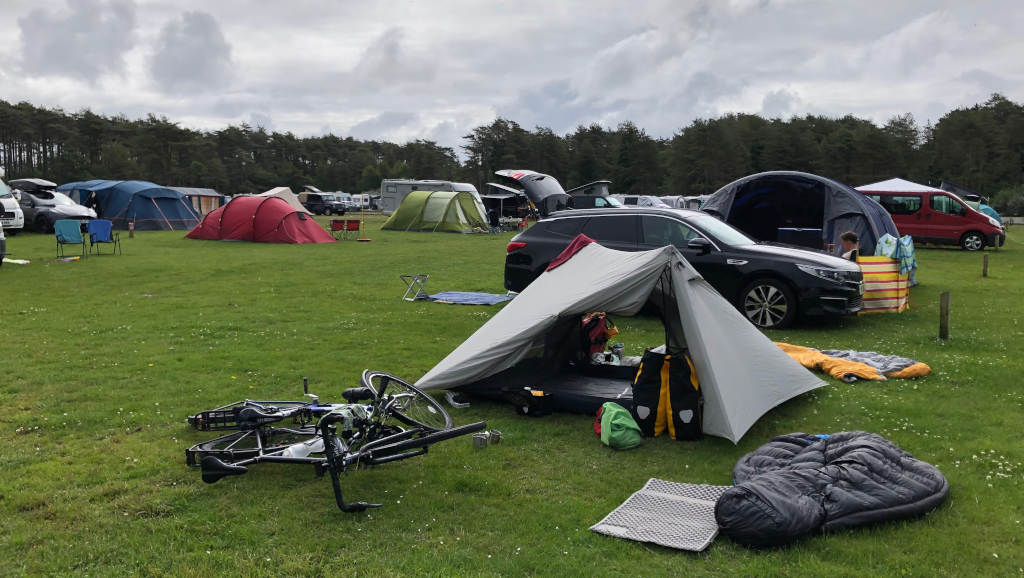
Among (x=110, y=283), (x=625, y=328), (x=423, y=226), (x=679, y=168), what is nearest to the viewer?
(x=625, y=328)

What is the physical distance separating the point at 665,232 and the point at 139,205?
27620 millimetres

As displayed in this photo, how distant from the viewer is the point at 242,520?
4215 mm

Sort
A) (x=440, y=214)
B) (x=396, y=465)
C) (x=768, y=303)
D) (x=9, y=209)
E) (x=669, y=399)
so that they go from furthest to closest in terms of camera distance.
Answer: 1. (x=440, y=214)
2. (x=9, y=209)
3. (x=768, y=303)
4. (x=669, y=399)
5. (x=396, y=465)

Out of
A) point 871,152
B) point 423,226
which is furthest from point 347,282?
point 871,152

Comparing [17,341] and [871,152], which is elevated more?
[871,152]

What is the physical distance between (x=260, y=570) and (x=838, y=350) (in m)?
7.10

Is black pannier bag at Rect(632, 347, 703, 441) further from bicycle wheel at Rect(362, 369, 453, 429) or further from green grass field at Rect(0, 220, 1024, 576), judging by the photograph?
bicycle wheel at Rect(362, 369, 453, 429)

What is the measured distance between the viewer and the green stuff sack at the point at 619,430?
5352 mm

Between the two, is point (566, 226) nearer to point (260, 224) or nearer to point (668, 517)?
point (668, 517)

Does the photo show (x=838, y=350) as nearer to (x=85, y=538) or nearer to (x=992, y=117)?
(x=85, y=538)

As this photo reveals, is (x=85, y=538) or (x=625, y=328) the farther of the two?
(x=625, y=328)

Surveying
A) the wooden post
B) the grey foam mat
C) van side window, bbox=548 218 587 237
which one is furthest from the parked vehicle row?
the wooden post

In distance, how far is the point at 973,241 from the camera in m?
22.9

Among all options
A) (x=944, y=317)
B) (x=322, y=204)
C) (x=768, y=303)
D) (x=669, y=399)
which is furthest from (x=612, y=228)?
(x=322, y=204)
